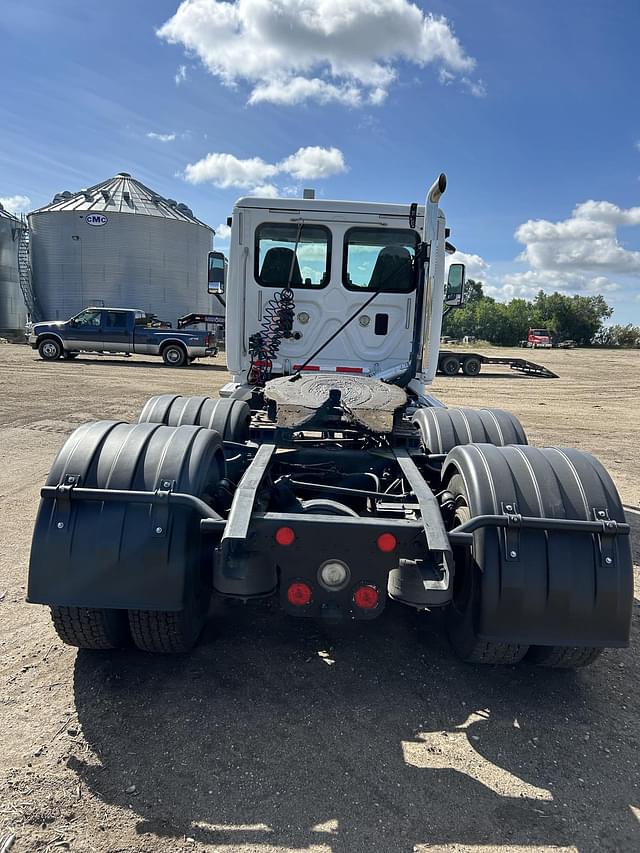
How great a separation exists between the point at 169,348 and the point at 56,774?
2066 cm

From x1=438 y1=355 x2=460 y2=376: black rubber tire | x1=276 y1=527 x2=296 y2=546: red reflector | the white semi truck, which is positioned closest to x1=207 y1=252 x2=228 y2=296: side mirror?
the white semi truck

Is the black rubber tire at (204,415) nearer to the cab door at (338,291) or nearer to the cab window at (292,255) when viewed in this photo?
the cab door at (338,291)

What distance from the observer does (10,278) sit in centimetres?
3538

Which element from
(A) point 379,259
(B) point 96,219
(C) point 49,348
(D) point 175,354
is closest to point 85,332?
(C) point 49,348

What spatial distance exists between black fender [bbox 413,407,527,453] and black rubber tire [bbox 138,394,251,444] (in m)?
1.43

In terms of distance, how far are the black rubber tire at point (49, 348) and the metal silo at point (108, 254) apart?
11.2 metres

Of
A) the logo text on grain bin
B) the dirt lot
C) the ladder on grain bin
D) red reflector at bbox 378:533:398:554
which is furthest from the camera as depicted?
the ladder on grain bin

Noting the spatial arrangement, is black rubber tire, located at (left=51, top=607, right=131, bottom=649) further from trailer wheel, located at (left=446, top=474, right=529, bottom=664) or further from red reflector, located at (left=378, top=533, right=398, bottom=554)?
trailer wheel, located at (left=446, top=474, right=529, bottom=664)

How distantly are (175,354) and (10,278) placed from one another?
→ 67.4 feet

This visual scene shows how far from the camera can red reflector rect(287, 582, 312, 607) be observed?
2.42 m

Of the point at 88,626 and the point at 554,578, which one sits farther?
the point at 88,626

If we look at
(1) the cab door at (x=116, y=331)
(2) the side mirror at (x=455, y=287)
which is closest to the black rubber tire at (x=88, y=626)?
(2) the side mirror at (x=455, y=287)

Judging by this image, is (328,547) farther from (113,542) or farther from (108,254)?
(108,254)

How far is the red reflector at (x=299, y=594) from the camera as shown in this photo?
242 cm
